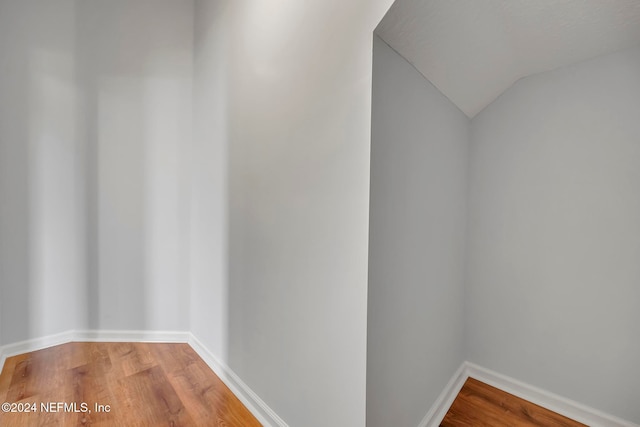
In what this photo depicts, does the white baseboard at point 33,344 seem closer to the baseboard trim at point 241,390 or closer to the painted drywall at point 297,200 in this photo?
the baseboard trim at point 241,390

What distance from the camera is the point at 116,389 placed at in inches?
61.2

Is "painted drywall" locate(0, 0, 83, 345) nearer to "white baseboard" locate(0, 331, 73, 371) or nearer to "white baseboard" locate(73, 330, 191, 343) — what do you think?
"white baseboard" locate(0, 331, 73, 371)

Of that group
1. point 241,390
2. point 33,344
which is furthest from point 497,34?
point 33,344

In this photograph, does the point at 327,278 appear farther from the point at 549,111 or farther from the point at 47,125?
the point at 47,125

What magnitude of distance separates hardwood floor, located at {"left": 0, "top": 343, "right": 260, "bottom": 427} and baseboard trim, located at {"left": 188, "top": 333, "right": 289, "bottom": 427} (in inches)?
1.2

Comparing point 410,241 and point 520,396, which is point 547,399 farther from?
point 410,241

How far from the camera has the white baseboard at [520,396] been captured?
1.31 m

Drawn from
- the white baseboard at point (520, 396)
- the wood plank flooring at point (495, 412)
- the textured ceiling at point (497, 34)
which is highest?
the textured ceiling at point (497, 34)

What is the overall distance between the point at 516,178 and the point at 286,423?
170 cm

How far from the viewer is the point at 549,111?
146cm

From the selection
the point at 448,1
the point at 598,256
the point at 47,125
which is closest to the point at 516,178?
the point at 598,256

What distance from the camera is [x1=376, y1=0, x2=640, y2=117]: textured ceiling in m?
0.93

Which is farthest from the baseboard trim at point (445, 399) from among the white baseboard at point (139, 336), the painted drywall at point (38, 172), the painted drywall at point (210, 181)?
the painted drywall at point (38, 172)

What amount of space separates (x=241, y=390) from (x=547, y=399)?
63.0 inches
